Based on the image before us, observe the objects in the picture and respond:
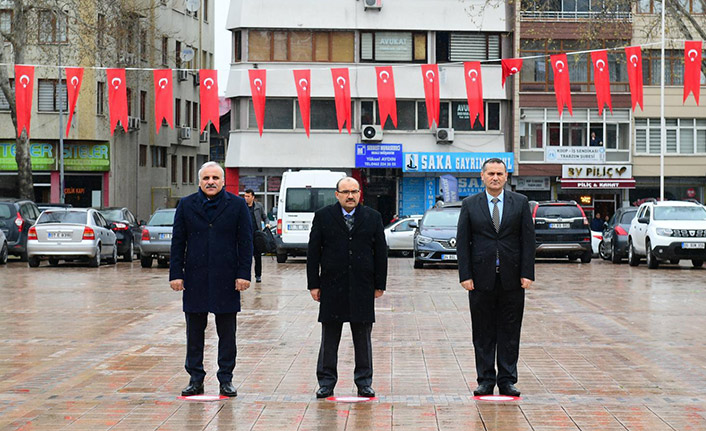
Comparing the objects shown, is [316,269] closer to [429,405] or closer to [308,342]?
[429,405]

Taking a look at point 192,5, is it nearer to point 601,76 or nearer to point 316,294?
point 601,76

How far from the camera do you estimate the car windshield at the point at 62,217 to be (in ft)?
102

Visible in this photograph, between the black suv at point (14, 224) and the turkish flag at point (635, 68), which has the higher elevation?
the turkish flag at point (635, 68)

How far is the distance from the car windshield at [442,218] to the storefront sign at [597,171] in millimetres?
24165

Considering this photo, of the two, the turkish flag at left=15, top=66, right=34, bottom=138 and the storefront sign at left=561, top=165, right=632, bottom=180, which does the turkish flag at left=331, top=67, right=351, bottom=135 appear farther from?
the storefront sign at left=561, top=165, right=632, bottom=180

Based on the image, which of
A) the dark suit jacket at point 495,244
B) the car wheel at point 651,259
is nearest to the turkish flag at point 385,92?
the car wheel at point 651,259

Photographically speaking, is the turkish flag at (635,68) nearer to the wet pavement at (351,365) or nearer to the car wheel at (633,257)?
the car wheel at (633,257)

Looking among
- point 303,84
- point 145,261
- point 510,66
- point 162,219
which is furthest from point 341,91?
point 145,261

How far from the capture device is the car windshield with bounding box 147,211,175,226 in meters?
31.4

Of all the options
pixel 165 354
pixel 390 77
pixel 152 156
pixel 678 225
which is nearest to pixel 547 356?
pixel 165 354

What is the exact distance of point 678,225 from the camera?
30.7m

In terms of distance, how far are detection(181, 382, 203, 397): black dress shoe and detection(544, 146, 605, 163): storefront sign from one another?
154 ft

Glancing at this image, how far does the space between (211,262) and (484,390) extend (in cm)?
229

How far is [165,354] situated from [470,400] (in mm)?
3981
